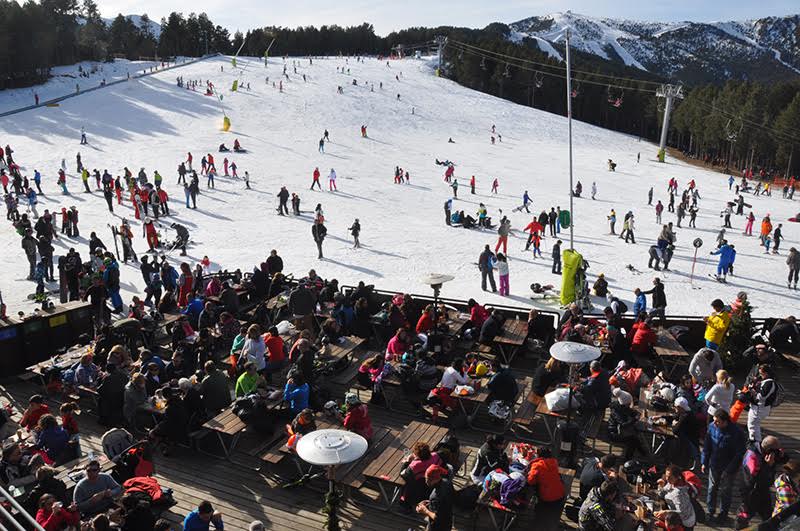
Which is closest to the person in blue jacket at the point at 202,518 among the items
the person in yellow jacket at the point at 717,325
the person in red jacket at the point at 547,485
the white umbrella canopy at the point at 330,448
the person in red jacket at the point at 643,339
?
the white umbrella canopy at the point at 330,448

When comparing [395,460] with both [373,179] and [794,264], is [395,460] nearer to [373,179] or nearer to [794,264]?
[794,264]

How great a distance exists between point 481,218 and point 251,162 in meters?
18.4

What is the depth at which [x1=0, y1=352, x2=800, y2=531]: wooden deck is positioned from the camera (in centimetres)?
757

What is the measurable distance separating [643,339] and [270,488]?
7813mm

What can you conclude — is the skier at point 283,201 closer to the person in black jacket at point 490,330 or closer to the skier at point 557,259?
the skier at point 557,259

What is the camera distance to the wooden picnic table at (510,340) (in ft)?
39.3

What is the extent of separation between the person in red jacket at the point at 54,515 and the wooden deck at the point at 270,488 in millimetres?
1578

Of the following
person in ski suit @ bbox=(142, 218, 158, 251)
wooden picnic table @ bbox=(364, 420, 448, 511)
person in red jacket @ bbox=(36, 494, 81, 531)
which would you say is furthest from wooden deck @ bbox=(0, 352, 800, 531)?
person in ski suit @ bbox=(142, 218, 158, 251)

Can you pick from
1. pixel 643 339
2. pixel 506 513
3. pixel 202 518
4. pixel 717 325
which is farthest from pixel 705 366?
pixel 202 518

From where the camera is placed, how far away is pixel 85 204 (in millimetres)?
27469

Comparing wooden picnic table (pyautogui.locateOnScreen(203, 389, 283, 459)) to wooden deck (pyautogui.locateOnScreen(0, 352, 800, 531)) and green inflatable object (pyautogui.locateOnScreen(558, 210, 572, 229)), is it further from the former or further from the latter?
green inflatable object (pyautogui.locateOnScreen(558, 210, 572, 229))

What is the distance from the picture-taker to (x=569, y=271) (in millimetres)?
15617

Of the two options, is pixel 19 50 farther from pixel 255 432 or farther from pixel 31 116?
pixel 255 432

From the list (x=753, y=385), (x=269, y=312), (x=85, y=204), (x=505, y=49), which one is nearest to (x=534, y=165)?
(x=85, y=204)
